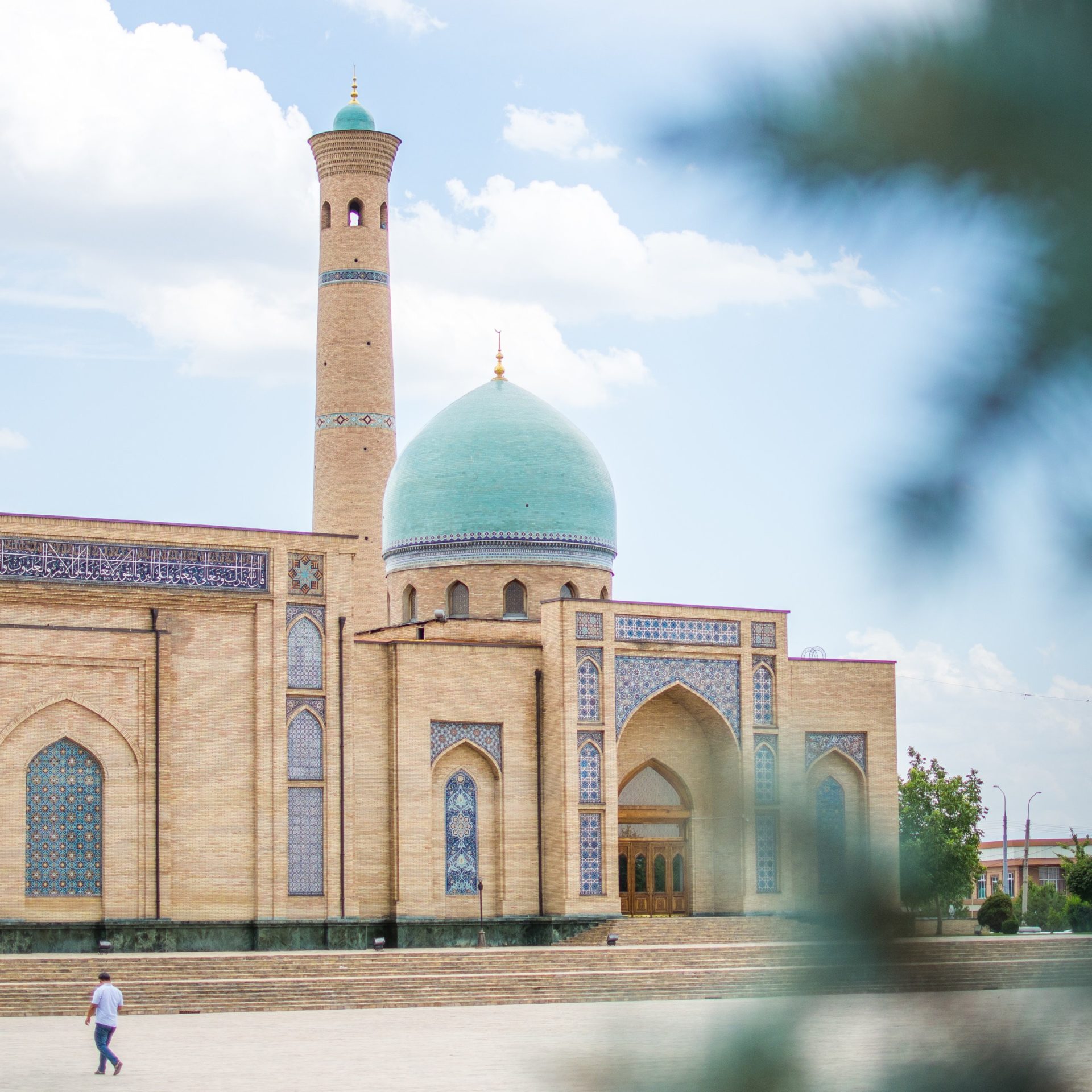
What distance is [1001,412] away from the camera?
1325mm

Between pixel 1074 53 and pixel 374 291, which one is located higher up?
pixel 374 291

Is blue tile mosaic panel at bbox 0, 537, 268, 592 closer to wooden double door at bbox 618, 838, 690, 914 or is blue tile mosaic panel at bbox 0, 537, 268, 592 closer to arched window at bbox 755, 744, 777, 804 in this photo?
wooden double door at bbox 618, 838, 690, 914

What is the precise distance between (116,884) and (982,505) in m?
19.5

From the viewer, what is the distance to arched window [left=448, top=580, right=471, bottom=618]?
84.8 feet

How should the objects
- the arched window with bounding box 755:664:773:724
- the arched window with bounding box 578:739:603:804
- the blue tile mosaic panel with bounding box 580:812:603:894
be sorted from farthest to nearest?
1. the arched window with bounding box 755:664:773:724
2. the arched window with bounding box 578:739:603:804
3. the blue tile mosaic panel with bounding box 580:812:603:894

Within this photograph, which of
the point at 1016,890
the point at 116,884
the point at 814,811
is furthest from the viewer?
the point at 1016,890

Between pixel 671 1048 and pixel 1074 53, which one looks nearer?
pixel 1074 53

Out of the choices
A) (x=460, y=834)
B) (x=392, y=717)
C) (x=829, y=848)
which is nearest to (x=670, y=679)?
(x=460, y=834)

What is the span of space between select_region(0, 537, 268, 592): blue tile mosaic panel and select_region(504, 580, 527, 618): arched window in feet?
17.9

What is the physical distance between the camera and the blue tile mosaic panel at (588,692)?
74.7 feet

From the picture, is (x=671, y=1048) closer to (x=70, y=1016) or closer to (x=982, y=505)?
(x=982, y=505)

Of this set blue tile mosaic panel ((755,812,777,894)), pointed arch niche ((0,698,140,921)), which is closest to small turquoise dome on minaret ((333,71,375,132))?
pointed arch niche ((0,698,140,921))

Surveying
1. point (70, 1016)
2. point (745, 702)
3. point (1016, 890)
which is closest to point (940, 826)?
point (745, 702)

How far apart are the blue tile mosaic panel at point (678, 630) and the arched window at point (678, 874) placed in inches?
109
